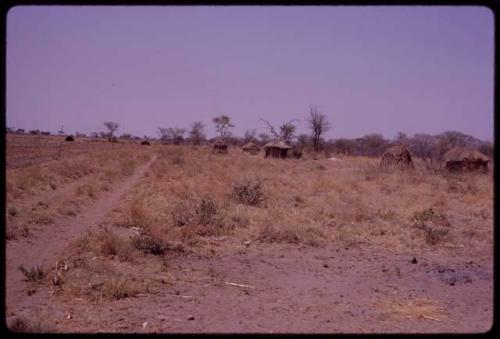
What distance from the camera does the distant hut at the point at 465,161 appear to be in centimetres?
2516

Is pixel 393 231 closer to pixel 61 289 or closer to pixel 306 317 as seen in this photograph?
pixel 306 317

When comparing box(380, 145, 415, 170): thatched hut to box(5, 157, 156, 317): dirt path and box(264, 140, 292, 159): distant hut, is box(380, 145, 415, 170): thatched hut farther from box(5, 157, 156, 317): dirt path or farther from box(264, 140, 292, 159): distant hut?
box(5, 157, 156, 317): dirt path

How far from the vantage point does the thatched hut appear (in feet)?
86.3

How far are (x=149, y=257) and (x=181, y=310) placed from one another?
241 centimetres

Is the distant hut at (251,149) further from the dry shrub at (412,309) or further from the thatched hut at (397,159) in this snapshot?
the dry shrub at (412,309)

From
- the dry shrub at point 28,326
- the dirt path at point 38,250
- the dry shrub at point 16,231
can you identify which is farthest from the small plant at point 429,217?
the dry shrub at point 28,326

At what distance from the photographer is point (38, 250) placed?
25.9 ft

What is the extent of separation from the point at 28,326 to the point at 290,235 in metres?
5.48

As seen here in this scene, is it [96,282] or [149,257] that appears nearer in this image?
[96,282]

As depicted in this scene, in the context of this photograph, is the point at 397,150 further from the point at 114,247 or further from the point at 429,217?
the point at 114,247

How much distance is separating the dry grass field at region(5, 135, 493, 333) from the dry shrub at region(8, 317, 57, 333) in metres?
0.02

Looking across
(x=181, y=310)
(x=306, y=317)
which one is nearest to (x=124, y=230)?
(x=181, y=310)

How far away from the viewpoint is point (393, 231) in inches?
400

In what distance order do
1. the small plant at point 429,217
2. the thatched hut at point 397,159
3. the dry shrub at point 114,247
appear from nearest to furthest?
the dry shrub at point 114,247
the small plant at point 429,217
the thatched hut at point 397,159
